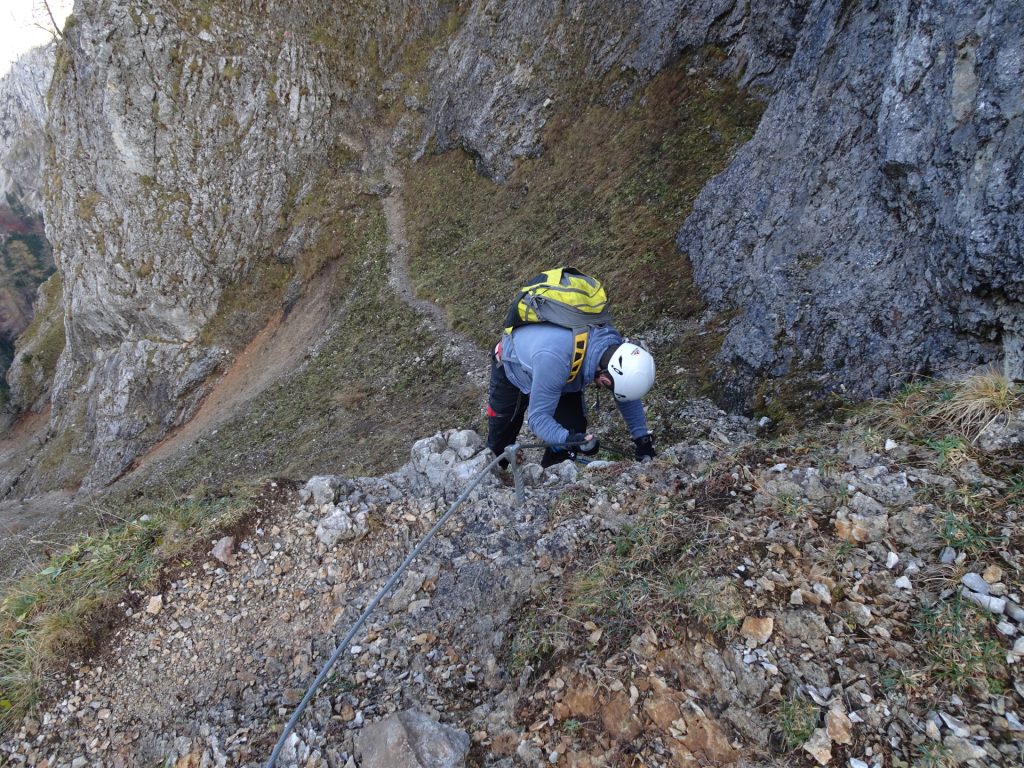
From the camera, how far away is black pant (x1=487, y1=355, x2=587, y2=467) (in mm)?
6613

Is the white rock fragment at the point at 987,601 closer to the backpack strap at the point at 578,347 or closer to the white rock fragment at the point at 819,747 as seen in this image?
the white rock fragment at the point at 819,747

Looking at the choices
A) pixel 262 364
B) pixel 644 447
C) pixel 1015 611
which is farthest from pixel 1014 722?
pixel 262 364

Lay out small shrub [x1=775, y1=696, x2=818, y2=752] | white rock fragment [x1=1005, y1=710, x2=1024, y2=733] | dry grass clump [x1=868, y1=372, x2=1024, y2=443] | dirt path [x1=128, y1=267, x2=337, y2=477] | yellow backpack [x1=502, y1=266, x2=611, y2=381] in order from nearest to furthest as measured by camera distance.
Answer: white rock fragment [x1=1005, y1=710, x2=1024, y2=733], small shrub [x1=775, y1=696, x2=818, y2=752], dry grass clump [x1=868, y1=372, x2=1024, y2=443], yellow backpack [x1=502, y1=266, x2=611, y2=381], dirt path [x1=128, y1=267, x2=337, y2=477]

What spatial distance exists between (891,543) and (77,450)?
113ft

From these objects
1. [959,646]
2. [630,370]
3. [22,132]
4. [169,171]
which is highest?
[22,132]

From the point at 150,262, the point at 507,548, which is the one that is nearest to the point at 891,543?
the point at 507,548

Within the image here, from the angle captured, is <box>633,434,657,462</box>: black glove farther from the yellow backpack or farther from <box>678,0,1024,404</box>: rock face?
<box>678,0,1024,404</box>: rock face

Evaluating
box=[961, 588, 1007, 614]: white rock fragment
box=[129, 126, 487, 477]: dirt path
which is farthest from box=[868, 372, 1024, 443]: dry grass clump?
box=[129, 126, 487, 477]: dirt path

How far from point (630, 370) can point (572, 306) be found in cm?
85

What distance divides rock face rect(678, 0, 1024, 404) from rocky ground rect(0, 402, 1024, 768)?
2.60 m

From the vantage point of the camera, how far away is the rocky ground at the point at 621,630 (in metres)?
2.69

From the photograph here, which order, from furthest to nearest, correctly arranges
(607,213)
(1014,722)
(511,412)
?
1. (607,213)
2. (511,412)
3. (1014,722)

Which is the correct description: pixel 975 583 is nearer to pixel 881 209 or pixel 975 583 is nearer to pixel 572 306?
pixel 572 306

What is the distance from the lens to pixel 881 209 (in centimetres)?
700
